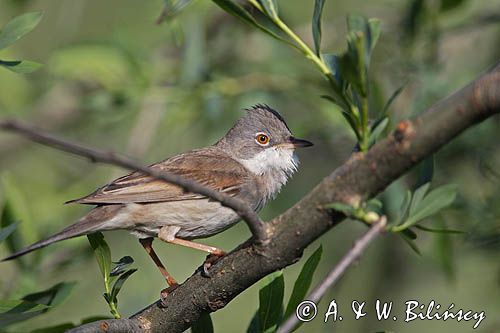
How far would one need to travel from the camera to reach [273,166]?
5.07 metres

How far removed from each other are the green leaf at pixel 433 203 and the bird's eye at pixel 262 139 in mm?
2919

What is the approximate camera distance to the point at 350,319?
613 cm

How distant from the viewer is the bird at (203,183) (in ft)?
14.0

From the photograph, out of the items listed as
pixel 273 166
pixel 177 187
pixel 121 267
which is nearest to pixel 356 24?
pixel 121 267

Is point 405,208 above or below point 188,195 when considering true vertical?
below

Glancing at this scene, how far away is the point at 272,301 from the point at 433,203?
2.78 ft

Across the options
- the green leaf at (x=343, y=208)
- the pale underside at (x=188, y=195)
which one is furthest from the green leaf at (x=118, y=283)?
the green leaf at (x=343, y=208)

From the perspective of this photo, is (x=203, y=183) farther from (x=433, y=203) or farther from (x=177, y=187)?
(x=433, y=203)

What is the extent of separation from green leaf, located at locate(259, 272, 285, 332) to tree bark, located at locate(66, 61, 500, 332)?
242 mm

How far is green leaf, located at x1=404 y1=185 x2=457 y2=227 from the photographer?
7.88 ft

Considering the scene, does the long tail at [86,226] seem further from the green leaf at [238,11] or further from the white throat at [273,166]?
the green leaf at [238,11]

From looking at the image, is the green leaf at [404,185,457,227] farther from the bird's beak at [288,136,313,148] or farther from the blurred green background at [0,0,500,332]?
the bird's beak at [288,136,313,148]

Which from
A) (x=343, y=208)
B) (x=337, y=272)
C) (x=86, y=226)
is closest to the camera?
(x=337, y=272)

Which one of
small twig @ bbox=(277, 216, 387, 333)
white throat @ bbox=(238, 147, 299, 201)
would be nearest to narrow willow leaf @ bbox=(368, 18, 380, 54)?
small twig @ bbox=(277, 216, 387, 333)
